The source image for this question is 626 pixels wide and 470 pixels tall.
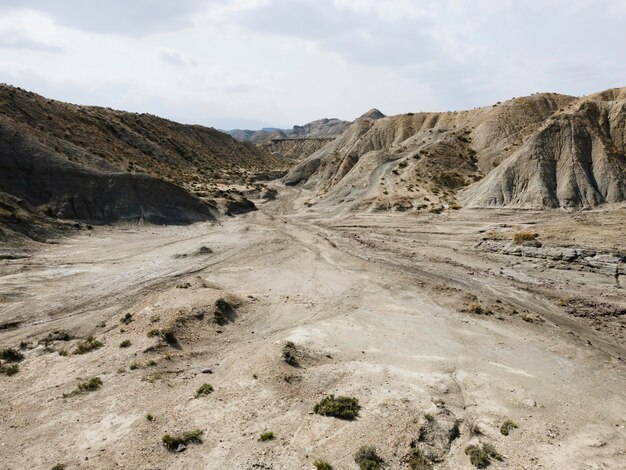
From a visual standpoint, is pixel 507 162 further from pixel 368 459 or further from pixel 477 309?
pixel 368 459

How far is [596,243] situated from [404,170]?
3148 cm

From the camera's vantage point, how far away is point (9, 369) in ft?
57.7

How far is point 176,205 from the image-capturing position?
51.0 m

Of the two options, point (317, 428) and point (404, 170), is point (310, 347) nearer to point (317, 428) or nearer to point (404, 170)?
point (317, 428)

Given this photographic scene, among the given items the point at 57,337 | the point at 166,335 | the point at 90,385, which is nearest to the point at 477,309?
the point at 166,335

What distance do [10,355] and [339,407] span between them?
14607 mm

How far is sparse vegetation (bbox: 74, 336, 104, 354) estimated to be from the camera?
1934 centimetres

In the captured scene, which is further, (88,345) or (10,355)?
(88,345)

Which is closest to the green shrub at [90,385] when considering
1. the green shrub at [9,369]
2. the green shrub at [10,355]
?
the green shrub at [9,369]

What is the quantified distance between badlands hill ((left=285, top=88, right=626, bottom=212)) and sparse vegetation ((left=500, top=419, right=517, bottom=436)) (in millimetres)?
36153

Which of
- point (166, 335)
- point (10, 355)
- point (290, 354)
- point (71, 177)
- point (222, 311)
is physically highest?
point (71, 177)

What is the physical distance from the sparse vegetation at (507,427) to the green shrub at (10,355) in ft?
64.1

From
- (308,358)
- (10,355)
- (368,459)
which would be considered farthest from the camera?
(10,355)

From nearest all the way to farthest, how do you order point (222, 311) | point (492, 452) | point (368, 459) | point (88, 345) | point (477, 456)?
1. point (368, 459)
2. point (477, 456)
3. point (492, 452)
4. point (88, 345)
5. point (222, 311)
